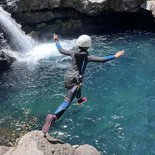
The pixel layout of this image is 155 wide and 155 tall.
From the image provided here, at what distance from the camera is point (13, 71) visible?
21.6 metres

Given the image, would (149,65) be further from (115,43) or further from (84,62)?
(84,62)

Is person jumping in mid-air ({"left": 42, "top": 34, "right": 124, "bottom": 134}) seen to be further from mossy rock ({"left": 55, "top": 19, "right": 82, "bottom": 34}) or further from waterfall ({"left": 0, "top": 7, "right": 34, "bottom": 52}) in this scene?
mossy rock ({"left": 55, "top": 19, "right": 82, "bottom": 34})

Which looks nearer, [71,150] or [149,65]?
[71,150]

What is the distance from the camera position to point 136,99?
1705cm

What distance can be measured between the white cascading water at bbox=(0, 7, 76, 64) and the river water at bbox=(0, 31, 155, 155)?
1.38 metres

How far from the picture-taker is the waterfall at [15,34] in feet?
82.3

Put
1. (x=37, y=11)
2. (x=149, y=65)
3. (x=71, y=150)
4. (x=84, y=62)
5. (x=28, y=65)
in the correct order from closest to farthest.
Answer: (x=71, y=150)
(x=84, y=62)
(x=149, y=65)
(x=28, y=65)
(x=37, y=11)

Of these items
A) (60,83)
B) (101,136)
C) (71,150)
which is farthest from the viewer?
(60,83)

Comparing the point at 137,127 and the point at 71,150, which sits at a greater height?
the point at 71,150

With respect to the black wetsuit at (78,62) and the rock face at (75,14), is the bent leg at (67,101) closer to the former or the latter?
the black wetsuit at (78,62)

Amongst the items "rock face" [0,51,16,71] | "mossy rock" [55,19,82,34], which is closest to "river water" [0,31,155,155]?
"rock face" [0,51,16,71]

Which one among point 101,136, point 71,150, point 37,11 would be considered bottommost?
point 101,136

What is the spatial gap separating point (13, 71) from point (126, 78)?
7.35m

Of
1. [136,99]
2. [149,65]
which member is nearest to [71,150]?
[136,99]
